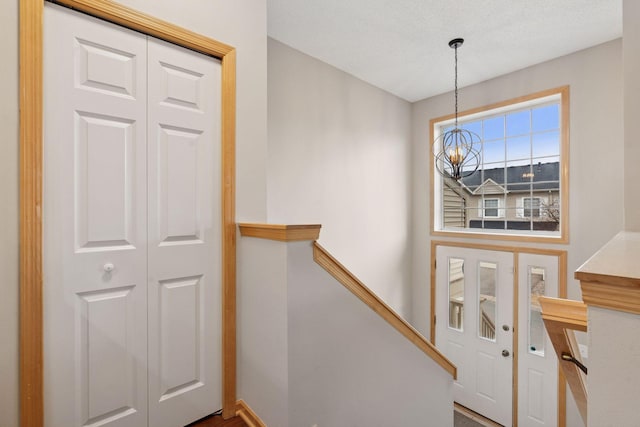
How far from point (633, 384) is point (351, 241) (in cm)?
283

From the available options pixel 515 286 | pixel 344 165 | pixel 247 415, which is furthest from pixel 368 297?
pixel 515 286

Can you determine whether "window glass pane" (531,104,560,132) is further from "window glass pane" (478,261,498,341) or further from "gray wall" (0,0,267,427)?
"gray wall" (0,0,267,427)

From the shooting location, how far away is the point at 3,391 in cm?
108

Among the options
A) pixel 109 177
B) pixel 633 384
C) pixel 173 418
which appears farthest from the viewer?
pixel 173 418

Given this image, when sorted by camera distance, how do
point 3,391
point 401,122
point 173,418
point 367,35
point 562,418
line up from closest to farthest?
point 3,391
point 173,418
point 367,35
point 562,418
point 401,122

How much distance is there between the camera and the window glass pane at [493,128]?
135 inches

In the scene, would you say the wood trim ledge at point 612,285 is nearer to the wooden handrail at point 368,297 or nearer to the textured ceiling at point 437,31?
the wooden handrail at point 368,297

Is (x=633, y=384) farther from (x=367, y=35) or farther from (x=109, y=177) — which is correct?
(x=367, y=35)

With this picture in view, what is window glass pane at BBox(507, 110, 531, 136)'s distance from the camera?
3.24 meters

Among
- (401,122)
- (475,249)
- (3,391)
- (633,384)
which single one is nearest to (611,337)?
(633,384)

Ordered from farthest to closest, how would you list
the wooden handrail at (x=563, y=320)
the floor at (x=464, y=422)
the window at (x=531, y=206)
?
1. the floor at (x=464, y=422)
2. the window at (x=531, y=206)
3. the wooden handrail at (x=563, y=320)

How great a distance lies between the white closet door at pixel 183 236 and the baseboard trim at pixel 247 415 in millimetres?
106

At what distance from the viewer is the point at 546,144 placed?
312 cm

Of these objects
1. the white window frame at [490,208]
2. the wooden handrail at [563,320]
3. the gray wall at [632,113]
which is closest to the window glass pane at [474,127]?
the white window frame at [490,208]
